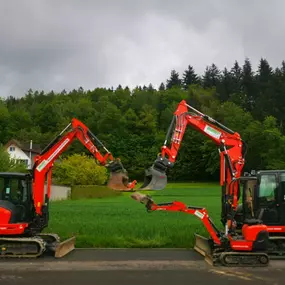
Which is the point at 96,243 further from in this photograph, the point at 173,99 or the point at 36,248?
the point at 173,99

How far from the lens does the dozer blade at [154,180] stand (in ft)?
39.8

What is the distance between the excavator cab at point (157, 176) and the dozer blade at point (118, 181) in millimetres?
1041

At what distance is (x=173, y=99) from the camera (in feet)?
472

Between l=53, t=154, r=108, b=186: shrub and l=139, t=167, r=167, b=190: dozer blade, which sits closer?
l=139, t=167, r=167, b=190: dozer blade

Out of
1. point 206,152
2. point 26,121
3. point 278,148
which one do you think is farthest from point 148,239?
point 26,121

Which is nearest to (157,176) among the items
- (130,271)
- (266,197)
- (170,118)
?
(130,271)

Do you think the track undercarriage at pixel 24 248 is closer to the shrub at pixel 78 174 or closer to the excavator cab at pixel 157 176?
the excavator cab at pixel 157 176

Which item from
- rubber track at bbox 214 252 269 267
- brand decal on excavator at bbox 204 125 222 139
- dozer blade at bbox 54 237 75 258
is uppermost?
brand decal on excavator at bbox 204 125 222 139

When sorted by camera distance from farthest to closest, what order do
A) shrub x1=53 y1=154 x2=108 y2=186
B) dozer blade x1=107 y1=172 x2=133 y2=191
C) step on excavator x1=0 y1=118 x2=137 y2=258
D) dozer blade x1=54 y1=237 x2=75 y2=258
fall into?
1. shrub x1=53 y1=154 x2=108 y2=186
2. step on excavator x1=0 y1=118 x2=137 y2=258
3. dozer blade x1=54 y1=237 x2=75 y2=258
4. dozer blade x1=107 y1=172 x2=133 y2=191

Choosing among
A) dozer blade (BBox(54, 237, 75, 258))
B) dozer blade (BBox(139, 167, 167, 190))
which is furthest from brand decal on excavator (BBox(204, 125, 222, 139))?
dozer blade (BBox(54, 237, 75, 258))

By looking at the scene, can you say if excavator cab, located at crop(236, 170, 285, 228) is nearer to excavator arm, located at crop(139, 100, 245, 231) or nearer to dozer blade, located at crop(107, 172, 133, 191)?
excavator arm, located at crop(139, 100, 245, 231)

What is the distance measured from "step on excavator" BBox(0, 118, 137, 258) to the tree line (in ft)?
224

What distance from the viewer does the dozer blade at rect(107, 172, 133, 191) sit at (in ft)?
43.4

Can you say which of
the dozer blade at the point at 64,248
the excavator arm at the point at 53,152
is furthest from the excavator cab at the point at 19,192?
the dozer blade at the point at 64,248
